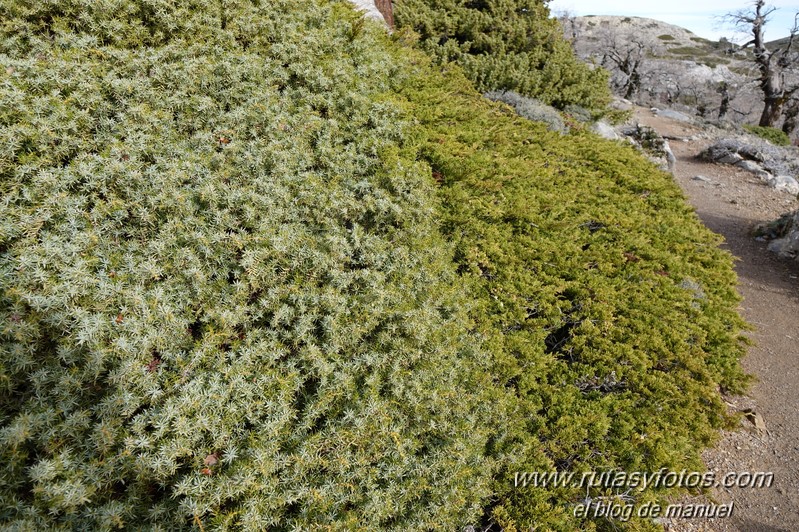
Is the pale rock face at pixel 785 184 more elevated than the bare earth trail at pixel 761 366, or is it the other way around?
the pale rock face at pixel 785 184

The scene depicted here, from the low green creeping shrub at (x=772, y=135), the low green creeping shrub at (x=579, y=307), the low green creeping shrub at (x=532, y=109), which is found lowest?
the low green creeping shrub at (x=579, y=307)

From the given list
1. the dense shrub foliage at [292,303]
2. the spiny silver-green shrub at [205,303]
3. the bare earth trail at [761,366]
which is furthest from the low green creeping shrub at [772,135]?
the spiny silver-green shrub at [205,303]

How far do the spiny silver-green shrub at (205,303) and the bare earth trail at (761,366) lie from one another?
271 centimetres

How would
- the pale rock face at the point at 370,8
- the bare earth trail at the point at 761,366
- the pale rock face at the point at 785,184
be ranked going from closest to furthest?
the bare earth trail at the point at 761,366
the pale rock face at the point at 370,8
the pale rock face at the point at 785,184

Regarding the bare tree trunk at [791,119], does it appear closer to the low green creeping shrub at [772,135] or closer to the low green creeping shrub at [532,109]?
the low green creeping shrub at [772,135]

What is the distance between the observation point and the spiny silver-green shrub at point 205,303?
185 cm

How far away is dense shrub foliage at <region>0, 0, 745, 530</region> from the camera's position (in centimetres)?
190

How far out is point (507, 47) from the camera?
8766 mm

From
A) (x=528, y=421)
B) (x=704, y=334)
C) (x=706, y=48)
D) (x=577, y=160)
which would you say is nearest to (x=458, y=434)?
(x=528, y=421)

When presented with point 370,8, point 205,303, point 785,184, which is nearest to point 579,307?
point 205,303

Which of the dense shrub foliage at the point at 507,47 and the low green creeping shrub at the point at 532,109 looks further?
the dense shrub foliage at the point at 507,47

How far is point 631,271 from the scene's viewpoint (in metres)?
4.17

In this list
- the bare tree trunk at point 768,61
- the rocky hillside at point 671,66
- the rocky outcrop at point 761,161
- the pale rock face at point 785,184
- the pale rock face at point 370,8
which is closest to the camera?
the pale rock face at point 370,8

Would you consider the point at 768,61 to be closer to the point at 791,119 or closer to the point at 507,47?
the point at 791,119
